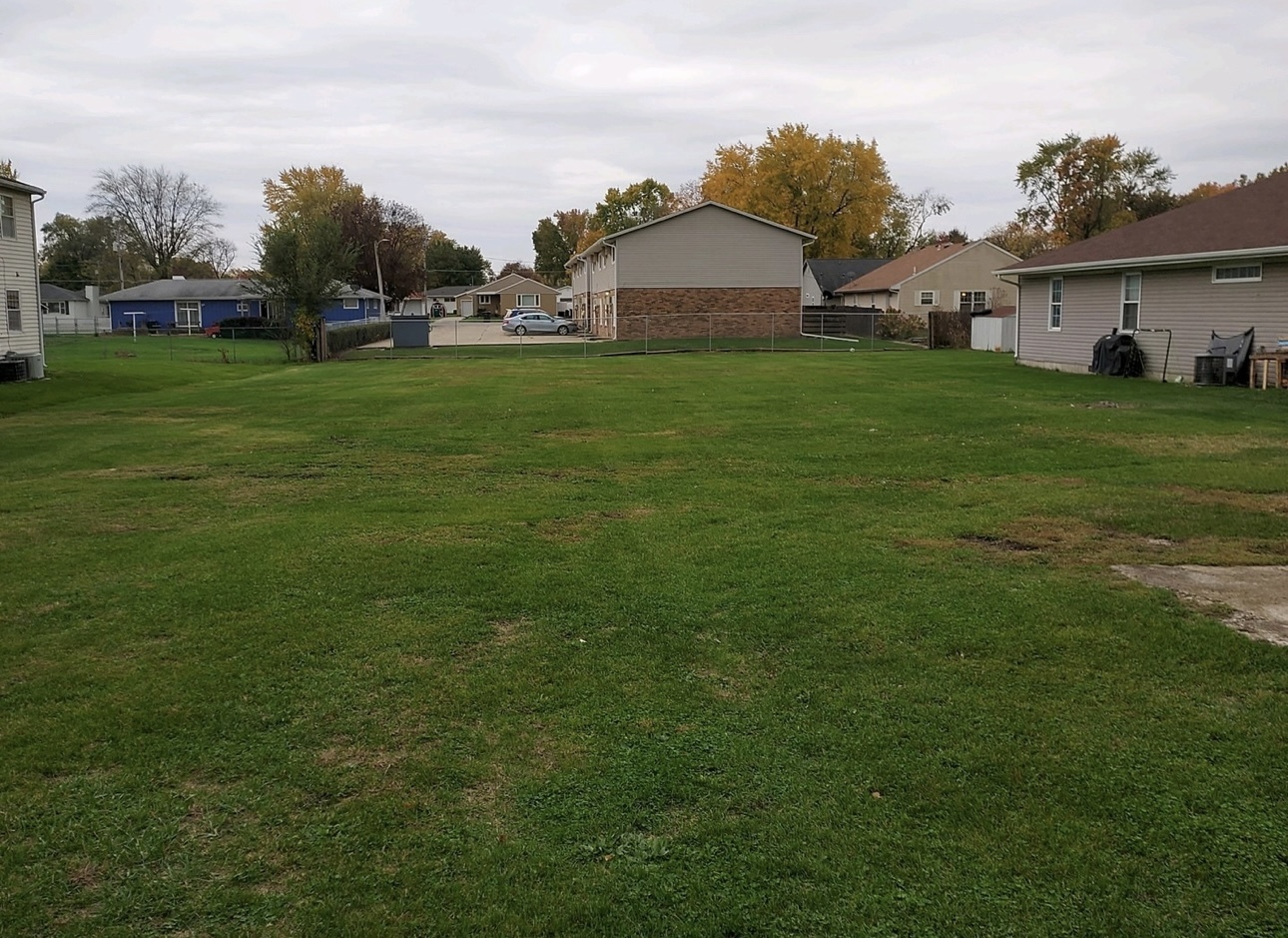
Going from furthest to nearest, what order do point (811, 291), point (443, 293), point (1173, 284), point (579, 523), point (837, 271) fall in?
point (443, 293) < point (811, 291) < point (837, 271) < point (1173, 284) < point (579, 523)

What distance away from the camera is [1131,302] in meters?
23.8

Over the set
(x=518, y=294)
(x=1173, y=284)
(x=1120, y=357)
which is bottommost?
(x=1120, y=357)

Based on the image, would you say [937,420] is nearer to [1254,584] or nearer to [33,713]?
[1254,584]

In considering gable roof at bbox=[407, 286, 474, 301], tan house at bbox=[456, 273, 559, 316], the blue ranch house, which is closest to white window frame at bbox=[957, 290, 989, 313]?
the blue ranch house

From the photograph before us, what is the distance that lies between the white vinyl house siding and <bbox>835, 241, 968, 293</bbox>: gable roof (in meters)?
39.9

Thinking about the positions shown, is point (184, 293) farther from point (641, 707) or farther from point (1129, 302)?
point (641, 707)

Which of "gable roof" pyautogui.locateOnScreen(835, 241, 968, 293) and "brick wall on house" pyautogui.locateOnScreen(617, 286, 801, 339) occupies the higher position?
"gable roof" pyautogui.locateOnScreen(835, 241, 968, 293)

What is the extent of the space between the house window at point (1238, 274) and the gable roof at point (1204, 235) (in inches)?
21.5

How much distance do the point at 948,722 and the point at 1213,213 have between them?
23.2 metres

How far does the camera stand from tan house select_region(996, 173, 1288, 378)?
2033cm

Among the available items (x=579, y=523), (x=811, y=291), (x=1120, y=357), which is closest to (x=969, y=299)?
(x=811, y=291)

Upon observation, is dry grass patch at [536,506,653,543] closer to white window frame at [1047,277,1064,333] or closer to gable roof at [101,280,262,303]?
white window frame at [1047,277,1064,333]

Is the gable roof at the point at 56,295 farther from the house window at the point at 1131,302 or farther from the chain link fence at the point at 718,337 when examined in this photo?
the house window at the point at 1131,302

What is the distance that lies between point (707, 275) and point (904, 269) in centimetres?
1473
